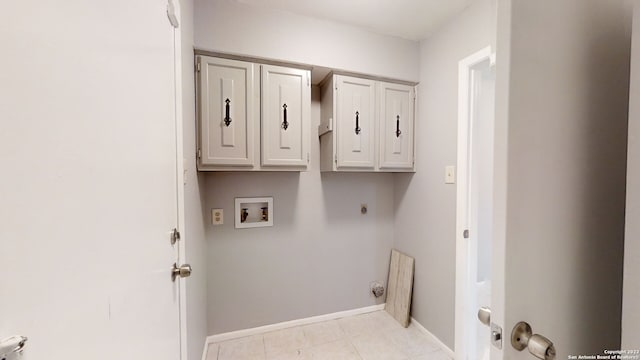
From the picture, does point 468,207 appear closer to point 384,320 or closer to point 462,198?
point 462,198

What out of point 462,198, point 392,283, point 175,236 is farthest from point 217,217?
point 462,198

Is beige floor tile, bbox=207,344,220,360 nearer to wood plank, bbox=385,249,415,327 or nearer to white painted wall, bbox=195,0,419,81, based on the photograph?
wood plank, bbox=385,249,415,327

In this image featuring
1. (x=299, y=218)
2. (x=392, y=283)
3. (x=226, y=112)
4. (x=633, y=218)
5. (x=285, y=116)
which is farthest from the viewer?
(x=392, y=283)

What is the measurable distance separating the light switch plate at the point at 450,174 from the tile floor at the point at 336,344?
Answer: 125cm

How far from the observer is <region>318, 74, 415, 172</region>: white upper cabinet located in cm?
190

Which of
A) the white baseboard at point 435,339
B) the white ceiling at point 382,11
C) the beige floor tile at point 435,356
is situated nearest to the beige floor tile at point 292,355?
the beige floor tile at point 435,356

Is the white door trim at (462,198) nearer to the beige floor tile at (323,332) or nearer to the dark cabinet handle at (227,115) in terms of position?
the beige floor tile at (323,332)

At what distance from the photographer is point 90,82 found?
454 mm

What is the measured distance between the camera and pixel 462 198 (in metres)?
1.68

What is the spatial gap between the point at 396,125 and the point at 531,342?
169 cm

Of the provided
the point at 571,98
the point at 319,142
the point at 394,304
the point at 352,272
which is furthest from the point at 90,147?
the point at 394,304

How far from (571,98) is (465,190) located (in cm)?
115

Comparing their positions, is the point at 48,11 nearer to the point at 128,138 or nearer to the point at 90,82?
the point at 90,82

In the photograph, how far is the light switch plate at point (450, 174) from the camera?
1737 millimetres
